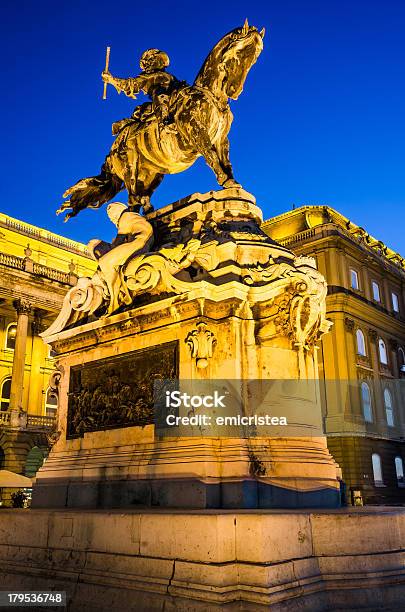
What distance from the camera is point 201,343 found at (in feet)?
20.7

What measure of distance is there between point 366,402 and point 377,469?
4.50 metres

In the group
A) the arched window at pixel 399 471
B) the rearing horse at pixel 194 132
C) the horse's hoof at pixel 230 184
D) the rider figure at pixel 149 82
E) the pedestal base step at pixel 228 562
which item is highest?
the rider figure at pixel 149 82

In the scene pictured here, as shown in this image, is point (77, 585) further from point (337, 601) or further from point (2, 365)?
point (2, 365)

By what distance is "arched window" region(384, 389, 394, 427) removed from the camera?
1590 inches

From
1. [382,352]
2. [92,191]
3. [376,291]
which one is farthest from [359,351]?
[92,191]

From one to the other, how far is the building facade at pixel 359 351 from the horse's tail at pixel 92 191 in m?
28.2

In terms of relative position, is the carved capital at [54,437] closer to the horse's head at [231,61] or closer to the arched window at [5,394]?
the horse's head at [231,61]

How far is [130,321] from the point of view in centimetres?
721

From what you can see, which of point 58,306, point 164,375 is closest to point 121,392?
point 164,375

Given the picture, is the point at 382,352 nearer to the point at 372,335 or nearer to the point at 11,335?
the point at 372,335

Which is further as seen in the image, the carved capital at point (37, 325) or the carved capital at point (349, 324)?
the carved capital at point (37, 325)

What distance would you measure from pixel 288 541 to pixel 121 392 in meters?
3.36

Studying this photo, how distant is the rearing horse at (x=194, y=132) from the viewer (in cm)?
829

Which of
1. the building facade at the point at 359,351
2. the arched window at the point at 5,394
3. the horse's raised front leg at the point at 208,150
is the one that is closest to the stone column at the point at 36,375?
the arched window at the point at 5,394
